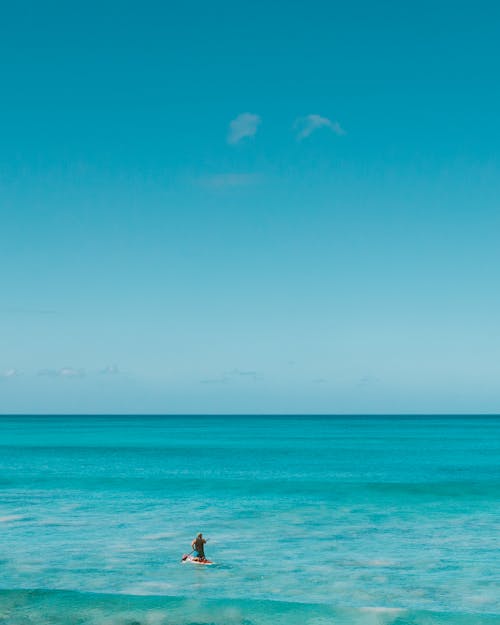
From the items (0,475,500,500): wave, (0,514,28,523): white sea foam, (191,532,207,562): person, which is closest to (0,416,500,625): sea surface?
(0,514,28,523): white sea foam

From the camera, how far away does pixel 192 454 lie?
309 ft

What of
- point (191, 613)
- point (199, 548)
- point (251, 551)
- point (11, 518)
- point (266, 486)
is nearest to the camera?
point (191, 613)

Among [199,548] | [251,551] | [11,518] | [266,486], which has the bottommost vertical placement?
[266,486]

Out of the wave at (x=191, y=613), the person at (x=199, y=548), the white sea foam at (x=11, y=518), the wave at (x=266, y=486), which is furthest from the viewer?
the wave at (x=266, y=486)

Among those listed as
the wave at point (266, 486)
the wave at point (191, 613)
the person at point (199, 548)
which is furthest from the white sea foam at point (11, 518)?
the wave at point (191, 613)

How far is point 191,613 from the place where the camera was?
66.5 ft

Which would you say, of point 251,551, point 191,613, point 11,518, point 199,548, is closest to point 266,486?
point 11,518

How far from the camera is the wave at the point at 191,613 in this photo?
19.6 m

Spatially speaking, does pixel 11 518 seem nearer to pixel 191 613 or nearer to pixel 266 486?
pixel 191 613

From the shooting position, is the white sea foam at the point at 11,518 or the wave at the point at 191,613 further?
the white sea foam at the point at 11,518

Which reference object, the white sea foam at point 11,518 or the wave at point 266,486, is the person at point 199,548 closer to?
the white sea foam at point 11,518

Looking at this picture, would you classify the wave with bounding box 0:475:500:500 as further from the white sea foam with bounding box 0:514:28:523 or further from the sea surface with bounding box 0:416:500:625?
the white sea foam with bounding box 0:514:28:523

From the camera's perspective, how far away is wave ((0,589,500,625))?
19.6 meters

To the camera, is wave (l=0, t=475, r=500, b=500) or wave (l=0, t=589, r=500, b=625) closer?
wave (l=0, t=589, r=500, b=625)
